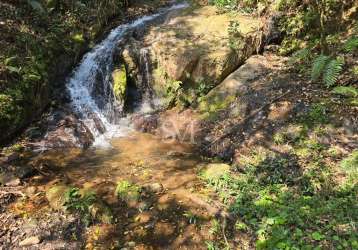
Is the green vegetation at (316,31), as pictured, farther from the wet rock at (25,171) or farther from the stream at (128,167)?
the wet rock at (25,171)

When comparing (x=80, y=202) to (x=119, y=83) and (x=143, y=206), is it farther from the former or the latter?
(x=119, y=83)

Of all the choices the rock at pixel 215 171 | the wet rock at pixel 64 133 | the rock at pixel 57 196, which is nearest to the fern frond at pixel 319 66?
the rock at pixel 215 171

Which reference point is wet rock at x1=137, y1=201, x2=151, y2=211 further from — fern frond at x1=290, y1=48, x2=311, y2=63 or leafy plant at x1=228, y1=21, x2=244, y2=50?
leafy plant at x1=228, y1=21, x2=244, y2=50

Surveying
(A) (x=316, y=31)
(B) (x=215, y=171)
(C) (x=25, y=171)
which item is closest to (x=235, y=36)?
(A) (x=316, y=31)

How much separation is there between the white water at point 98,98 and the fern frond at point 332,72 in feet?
14.9

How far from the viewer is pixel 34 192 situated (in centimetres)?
625

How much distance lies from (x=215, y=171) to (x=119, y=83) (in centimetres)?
420

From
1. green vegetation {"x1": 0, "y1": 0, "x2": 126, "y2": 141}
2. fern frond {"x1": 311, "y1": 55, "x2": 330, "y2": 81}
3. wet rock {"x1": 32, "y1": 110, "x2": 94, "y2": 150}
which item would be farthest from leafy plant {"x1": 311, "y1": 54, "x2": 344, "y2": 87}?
green vegetation {"x1": 0, "y1": 0, "x2": 126, "y2": 141}

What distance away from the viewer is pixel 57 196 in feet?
19.7

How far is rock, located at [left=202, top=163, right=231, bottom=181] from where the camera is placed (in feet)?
21.5

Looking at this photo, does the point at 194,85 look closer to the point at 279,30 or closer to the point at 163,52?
the point at 163,52

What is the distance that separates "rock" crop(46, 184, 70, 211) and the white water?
2500mm

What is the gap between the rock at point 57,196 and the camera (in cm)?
585

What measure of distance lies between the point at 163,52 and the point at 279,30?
10.4ft
